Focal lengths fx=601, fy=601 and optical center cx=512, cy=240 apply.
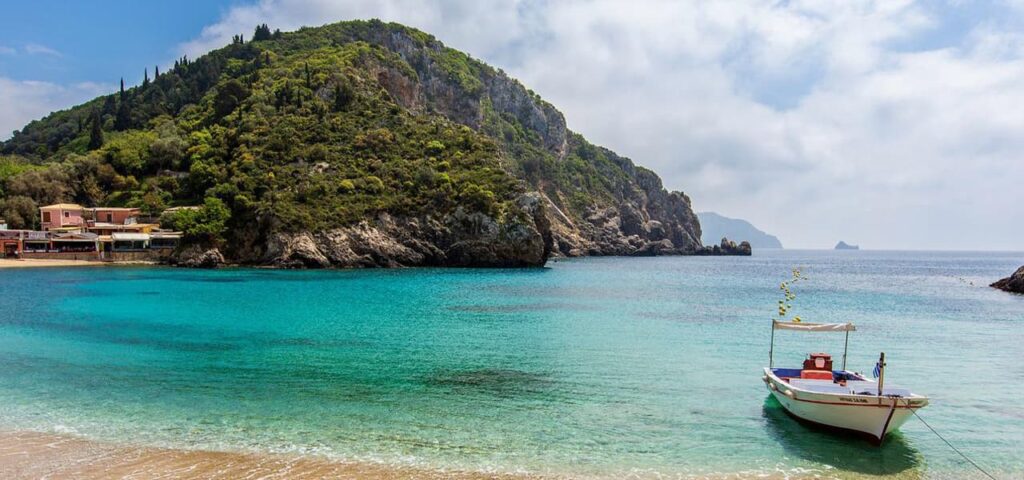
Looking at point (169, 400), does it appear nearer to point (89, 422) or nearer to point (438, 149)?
point (89, 422)

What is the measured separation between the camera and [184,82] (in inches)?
4616

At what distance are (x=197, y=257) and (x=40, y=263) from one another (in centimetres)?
1763

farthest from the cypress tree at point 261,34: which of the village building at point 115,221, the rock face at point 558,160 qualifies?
the village building at point 115,221

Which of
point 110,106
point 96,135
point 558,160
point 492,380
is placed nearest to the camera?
point 492,380

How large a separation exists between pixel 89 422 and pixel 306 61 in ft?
331

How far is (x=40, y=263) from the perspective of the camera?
2746 inches

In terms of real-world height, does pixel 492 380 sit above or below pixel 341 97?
below

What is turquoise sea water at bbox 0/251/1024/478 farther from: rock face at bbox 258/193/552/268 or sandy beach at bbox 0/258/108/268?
sandy beach at bbox 0/258/108/268

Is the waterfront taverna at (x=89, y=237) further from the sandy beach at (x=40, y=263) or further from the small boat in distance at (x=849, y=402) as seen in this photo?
the small boat in distance at (x=849, y=402)

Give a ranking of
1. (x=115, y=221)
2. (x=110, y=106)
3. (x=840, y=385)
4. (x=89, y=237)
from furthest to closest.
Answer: (x=110, y=106) → (x=115, y=221) → (x=89, y=237) → (x=840, y=385)

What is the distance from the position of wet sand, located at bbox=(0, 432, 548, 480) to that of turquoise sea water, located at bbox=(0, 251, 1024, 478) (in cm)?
50

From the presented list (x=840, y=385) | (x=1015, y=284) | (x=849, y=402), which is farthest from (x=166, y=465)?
(x=1015, y=284)

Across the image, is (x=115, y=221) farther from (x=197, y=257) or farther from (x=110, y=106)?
(x=110, y=106)

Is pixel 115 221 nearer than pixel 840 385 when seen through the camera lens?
No
